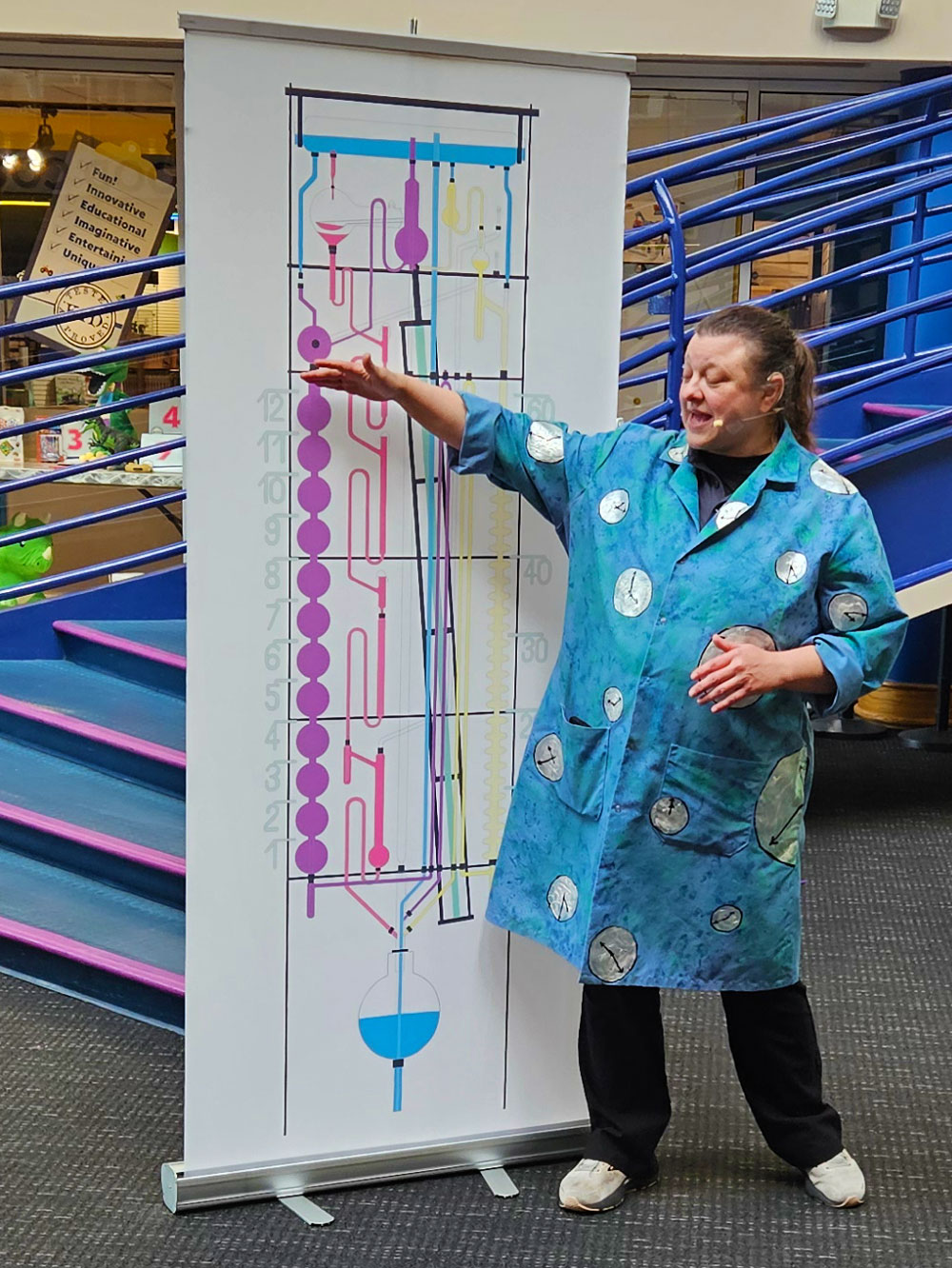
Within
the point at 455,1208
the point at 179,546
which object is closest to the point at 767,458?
the point at 455,1208

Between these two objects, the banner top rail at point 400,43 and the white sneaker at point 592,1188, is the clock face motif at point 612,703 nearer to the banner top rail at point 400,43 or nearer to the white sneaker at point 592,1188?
the white sneaker at point 592,1188

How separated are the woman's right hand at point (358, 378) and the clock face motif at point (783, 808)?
2.51 ft

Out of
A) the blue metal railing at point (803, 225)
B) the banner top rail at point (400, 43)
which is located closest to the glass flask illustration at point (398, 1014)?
the banner top rail at point (400, 43)

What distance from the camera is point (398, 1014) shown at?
7.50 ft

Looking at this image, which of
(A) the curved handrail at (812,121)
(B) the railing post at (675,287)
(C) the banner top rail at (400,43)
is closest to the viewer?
(C) the banner top rail at (400,43)

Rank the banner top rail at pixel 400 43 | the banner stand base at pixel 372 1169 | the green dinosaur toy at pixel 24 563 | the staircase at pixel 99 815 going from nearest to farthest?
1. the banner top rail at pixel 400 43
2. the banner stand base at pixel 372 1169
3. the staircase at pixel 99 815
4. the green dinosaur toy at pixel 24 563

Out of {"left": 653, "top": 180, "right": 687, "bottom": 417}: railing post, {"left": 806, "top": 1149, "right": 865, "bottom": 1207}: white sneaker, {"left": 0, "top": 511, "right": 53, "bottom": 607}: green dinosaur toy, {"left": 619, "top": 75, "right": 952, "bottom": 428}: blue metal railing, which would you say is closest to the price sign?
{"left": 0, "top": 511, "right": 53, "bottom": 607}: green dinosaur toy

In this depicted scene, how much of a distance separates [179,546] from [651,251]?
263 cm

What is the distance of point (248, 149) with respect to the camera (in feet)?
6.49

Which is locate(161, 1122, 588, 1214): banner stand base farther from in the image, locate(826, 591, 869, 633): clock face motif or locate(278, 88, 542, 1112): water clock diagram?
locate(826, 591, 869, 633): clock face motif

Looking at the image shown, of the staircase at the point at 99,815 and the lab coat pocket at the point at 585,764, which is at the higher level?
the lab coat pocket at the point at 585,764

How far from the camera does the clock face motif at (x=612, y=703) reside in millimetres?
2059

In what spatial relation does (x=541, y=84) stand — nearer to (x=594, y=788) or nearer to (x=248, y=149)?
(x=248, y=149)

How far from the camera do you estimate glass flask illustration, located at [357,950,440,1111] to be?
227 cm
